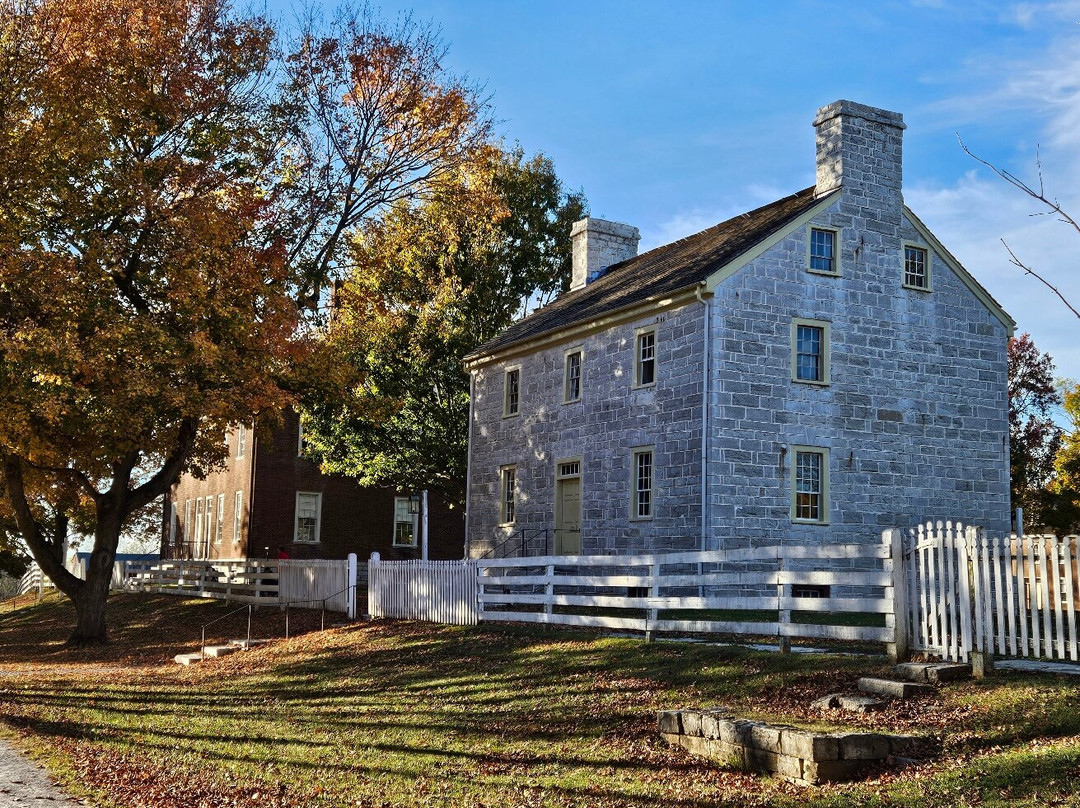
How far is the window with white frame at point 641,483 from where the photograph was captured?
2386 centimetres

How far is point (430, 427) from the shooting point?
35.4 m

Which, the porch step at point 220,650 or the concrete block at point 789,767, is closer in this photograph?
the concrete block at point 789,767

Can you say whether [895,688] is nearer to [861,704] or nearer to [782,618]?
[861,704]

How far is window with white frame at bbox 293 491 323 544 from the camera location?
41.5 metres

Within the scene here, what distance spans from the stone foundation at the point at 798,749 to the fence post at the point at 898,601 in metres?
2.91

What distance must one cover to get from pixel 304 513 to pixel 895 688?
3272 centimetres

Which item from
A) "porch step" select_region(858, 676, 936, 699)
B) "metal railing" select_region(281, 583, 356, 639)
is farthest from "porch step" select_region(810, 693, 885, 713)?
"metal railing" select_region(281, 583, 356, 639)

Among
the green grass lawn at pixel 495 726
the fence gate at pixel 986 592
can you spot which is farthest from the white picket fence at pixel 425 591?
the fence gate at pixel 986 592

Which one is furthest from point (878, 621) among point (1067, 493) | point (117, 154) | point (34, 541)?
point (1067, 493)

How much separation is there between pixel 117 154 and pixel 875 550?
59.5ft

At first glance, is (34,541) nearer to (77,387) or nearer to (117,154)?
(77,387)

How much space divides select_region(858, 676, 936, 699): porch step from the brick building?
30743mm

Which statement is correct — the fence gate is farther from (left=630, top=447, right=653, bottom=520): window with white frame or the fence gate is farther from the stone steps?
the stone steps

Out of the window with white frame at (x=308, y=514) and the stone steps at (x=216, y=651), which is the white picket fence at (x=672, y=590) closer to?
the stone steps at (x=216, y=651)
